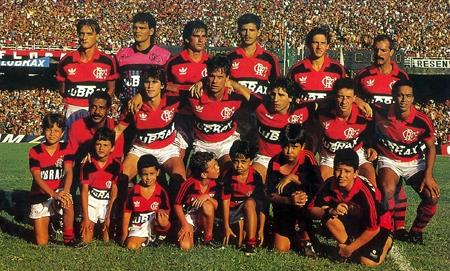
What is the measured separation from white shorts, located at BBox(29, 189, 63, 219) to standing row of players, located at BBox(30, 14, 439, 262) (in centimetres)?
40

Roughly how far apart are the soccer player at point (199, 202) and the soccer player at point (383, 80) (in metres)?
2.32

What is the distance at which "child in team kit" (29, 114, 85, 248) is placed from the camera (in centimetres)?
629

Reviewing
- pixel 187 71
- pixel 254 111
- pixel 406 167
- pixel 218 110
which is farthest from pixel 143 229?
pixel 406 167

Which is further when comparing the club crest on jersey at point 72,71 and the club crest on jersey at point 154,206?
the club crest on jersey at point 72,71

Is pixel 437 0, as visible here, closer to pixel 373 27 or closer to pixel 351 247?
pixel 373 27

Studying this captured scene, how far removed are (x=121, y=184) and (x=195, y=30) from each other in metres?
2.12

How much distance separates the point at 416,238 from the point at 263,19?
25.4 metres

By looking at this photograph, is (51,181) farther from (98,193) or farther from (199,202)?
(199,202)

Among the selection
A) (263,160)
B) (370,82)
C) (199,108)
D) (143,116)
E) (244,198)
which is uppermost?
(370,82)

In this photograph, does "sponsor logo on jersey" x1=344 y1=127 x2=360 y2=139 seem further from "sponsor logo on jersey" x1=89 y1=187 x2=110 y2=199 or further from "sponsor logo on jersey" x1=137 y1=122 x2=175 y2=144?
"sponsor logo on jersey" x1=89 y1=187 x2=110 y2=199

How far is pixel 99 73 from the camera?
25.3 feet

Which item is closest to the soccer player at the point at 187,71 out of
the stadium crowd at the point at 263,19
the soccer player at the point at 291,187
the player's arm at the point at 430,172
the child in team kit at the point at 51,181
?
the child in team kit at the point at 51,181

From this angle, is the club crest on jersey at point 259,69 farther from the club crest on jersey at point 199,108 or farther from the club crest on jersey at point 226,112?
the club crest on jersey at point 199,108

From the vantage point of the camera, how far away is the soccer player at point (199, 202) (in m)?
6.16
